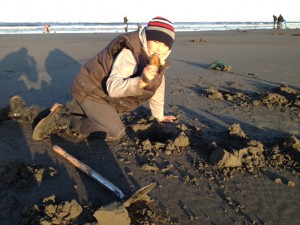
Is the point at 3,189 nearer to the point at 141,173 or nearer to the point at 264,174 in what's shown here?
the point at 141,173

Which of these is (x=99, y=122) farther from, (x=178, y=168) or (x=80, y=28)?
(x=80, y=28)

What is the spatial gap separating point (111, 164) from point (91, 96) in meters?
0.88

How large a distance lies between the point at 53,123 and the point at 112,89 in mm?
846

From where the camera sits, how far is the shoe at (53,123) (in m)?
3.26

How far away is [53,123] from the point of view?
3.36m

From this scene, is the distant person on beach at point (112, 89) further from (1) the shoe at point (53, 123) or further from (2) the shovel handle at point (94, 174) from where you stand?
(2) the shovel handle at point (94, 174)

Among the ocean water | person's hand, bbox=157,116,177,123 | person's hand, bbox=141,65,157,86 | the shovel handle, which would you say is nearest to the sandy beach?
the shovel handle

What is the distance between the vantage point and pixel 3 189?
7.80ft

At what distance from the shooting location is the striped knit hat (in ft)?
9.53

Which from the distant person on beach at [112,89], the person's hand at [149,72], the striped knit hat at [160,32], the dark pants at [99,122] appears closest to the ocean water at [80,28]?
the distant person on beach at [112,89]

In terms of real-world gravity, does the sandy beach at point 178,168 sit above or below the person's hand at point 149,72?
below

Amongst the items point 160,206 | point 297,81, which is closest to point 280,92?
point 297,81

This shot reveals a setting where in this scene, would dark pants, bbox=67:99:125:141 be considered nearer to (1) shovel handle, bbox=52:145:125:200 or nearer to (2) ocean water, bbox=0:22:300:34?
(1) shovel handle, bbox=52:145:125:200

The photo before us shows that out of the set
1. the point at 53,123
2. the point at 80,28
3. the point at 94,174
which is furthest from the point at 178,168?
the point at 80,28
